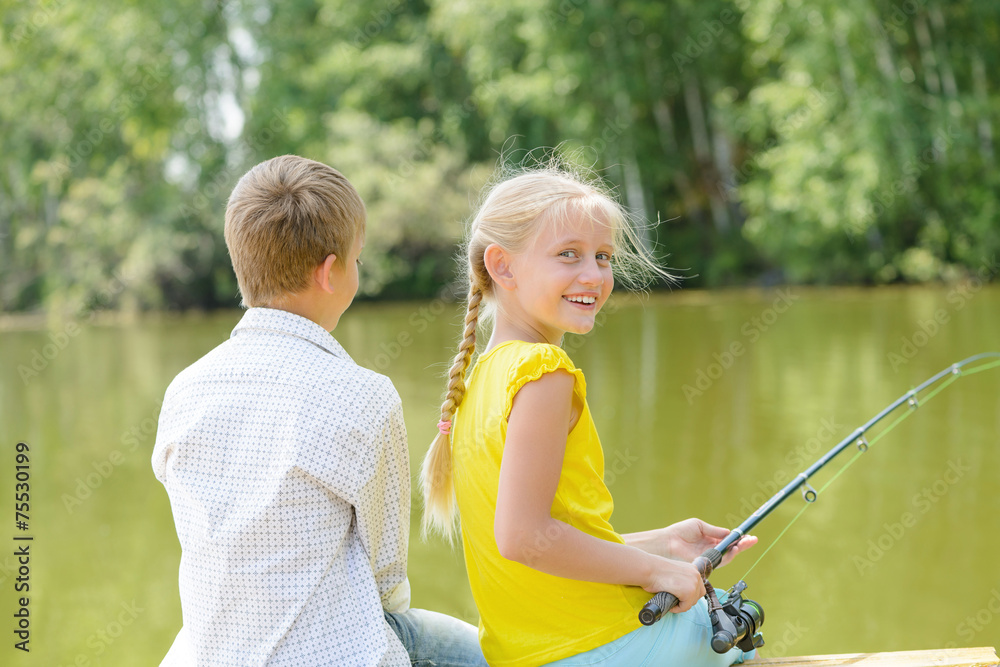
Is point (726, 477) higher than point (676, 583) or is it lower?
lower

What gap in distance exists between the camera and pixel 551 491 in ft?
4.89

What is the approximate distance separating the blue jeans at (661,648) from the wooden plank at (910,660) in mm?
218

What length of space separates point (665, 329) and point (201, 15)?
44.3ft

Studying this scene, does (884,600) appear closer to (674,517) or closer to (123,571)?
(674,517)

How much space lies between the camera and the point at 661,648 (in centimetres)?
159
